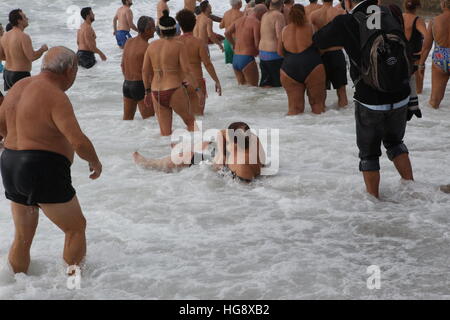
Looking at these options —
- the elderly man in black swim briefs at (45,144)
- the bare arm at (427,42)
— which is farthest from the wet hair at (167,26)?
the elderly man in black swim briefs at (45,144)

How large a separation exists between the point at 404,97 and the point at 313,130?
3.24 meters

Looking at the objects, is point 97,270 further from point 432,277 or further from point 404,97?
point 404,97

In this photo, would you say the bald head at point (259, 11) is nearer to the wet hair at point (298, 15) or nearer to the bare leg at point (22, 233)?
the wet hair at point (298, 15)

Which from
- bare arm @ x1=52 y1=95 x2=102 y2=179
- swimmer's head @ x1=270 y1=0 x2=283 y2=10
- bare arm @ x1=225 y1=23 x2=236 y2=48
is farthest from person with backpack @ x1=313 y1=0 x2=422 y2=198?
bare arm @ x1=225 y1=23 x2=236 y2=48

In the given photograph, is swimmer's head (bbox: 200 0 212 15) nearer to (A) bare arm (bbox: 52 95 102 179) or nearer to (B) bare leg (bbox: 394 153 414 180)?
(B) bare leg (bbox: 394 153 414 180)

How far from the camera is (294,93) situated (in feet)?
30.9

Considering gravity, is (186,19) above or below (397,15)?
below

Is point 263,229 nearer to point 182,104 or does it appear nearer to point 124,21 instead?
point 182,104

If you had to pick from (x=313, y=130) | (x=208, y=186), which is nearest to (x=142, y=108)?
(x=313, y=130)

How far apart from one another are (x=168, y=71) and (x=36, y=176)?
3.95 m

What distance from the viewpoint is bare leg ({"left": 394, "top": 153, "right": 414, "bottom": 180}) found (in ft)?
19.7

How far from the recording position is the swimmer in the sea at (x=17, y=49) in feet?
32.6

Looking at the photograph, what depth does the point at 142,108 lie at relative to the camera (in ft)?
31.8

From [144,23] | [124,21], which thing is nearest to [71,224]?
[144,23]
